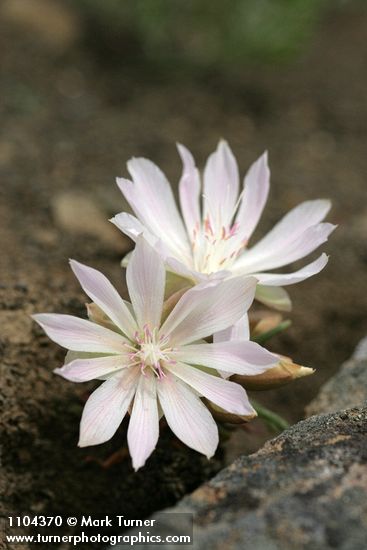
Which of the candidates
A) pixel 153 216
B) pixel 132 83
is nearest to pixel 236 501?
pixel 153 216

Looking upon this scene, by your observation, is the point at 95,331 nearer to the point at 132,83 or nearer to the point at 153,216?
the point at 153,216

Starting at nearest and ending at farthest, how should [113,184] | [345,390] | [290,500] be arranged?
[290,500]
[345,390]
[113,184]

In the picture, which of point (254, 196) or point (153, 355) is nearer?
point (153, 355)

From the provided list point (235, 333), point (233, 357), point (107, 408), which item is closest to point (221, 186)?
point (235, 333)

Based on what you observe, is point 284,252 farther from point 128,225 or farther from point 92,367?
point 92,367

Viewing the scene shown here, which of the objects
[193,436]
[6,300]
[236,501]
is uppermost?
[6,300]

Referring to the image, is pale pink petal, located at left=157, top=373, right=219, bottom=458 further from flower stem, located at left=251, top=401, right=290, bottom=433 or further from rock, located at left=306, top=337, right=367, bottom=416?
rock, located at left=306, top=337, right=367, bottom=416

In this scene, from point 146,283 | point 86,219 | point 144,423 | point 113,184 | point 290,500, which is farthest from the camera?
point 113,184
